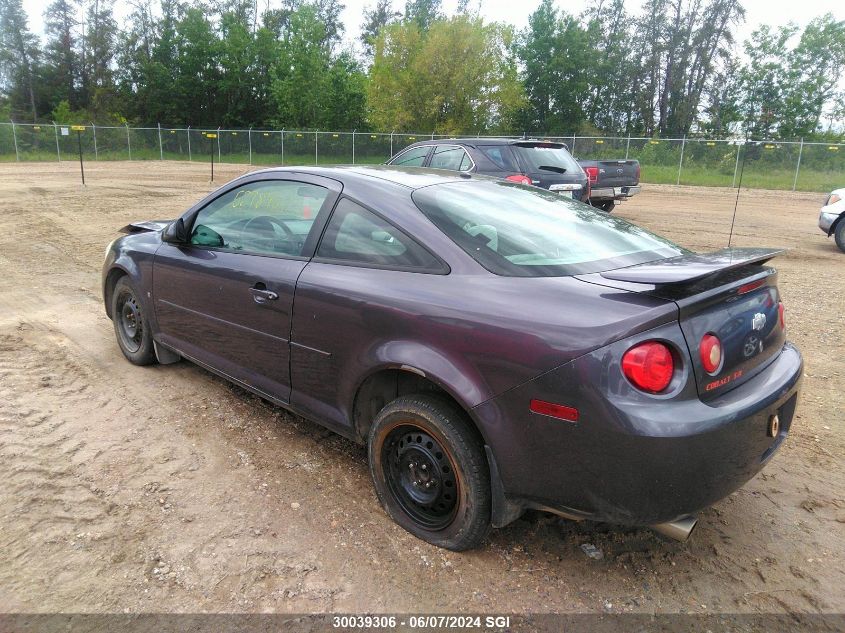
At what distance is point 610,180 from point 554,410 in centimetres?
1381

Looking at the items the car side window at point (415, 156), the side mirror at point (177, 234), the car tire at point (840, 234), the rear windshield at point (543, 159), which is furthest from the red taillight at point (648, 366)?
the car tire at point (840, 234)

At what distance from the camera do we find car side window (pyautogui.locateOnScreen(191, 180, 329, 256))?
3.38m

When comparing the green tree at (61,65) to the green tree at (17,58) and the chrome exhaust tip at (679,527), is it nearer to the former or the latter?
the green tree at (17,58)

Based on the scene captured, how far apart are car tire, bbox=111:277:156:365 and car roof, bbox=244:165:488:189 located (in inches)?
63.9

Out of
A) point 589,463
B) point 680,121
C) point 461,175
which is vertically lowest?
point 589,463

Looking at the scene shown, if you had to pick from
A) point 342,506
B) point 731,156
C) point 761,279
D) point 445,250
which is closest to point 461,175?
point 445,250

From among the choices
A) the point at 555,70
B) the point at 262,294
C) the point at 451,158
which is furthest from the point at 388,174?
the point at 555,70

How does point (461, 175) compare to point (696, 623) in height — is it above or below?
above

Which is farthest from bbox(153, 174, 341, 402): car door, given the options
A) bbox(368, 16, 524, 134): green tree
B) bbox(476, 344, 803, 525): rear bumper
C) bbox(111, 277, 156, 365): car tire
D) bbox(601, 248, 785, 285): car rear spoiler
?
bbox(368, 16, 524, 134): green tree

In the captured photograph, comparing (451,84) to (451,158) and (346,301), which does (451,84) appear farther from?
(346,301)

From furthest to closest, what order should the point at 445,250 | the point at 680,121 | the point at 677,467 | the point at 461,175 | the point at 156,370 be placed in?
the point at 680,121 → the point at 156,370 → the point at 461,175 → the point at 445,250 → the point at 677,467

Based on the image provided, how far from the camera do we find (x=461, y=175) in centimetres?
370

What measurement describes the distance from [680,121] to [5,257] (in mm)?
53223

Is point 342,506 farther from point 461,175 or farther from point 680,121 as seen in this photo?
point 680,121
